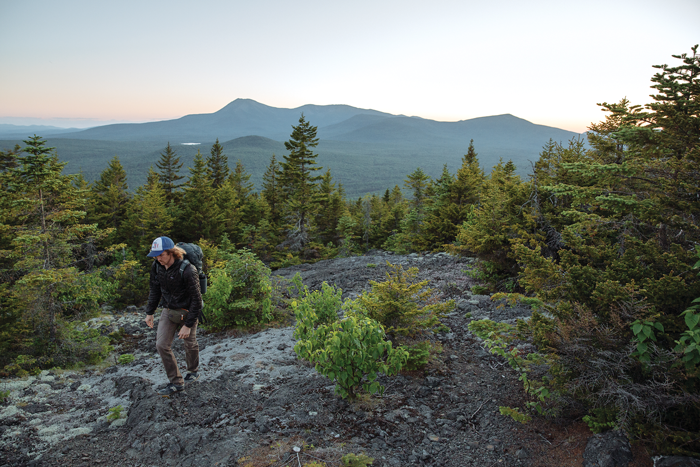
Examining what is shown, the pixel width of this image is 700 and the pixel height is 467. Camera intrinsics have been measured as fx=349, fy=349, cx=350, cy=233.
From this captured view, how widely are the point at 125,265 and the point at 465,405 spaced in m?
8.82

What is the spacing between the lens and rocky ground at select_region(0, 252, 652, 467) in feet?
11.7

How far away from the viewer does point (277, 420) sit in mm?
4227

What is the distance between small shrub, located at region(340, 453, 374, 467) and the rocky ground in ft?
0.39

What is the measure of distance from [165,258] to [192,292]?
608mm

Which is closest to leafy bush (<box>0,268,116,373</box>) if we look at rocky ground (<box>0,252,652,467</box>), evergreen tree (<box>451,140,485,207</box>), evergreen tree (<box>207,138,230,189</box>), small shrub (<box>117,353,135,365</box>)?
small shrub (<box>117,353,135,365</box>)

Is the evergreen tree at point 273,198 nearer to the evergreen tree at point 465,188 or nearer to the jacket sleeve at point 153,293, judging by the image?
the evergreen tree at point 465,188

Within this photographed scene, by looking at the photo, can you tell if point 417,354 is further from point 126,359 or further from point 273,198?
point 273,198

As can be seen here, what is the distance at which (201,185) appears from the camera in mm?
28891

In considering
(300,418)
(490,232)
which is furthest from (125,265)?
(490,232)

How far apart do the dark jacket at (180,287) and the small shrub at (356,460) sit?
2939 millimetres

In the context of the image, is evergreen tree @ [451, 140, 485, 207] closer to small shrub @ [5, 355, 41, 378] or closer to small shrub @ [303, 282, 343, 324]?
small shrub @ [303, 282, 343, 324]

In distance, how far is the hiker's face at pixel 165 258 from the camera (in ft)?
16.1

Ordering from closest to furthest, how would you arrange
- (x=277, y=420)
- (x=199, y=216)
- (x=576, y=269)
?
(x=576, y=269) < (x=277, y=420) < (x=199, y=216)

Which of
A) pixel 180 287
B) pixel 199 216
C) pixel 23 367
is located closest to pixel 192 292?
pixel 180 287
